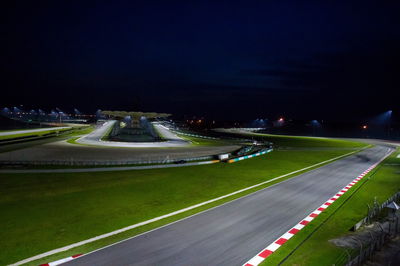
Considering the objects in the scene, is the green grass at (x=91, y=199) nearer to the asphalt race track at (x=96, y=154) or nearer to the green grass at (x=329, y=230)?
the green grass at (x=329, y=230)

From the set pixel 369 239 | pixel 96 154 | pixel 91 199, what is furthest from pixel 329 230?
pixel 96 154

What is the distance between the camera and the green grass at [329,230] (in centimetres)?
962

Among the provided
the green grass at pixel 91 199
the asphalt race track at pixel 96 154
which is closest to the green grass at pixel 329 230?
the green grass at pixel 91 199

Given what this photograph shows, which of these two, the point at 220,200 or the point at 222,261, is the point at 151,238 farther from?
the point at 220,200

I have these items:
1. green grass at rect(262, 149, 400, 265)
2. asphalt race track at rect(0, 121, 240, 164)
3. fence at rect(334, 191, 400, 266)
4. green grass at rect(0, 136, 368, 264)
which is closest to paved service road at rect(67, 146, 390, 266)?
green grass at rect(262, 149, 400, 265)

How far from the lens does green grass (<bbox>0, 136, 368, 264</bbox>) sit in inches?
430

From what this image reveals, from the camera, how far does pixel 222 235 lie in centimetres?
1145

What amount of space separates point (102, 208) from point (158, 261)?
713cm

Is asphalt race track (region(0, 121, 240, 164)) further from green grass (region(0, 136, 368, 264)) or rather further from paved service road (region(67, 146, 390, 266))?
paved service road (region(67, 146, 390, 266))

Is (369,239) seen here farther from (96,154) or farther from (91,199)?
(96,154)

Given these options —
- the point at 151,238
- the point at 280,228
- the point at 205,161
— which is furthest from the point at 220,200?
the point at 205,161

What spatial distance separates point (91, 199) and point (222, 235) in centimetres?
958

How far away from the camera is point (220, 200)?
17.0 m

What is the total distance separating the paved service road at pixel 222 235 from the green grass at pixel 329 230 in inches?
32.7
